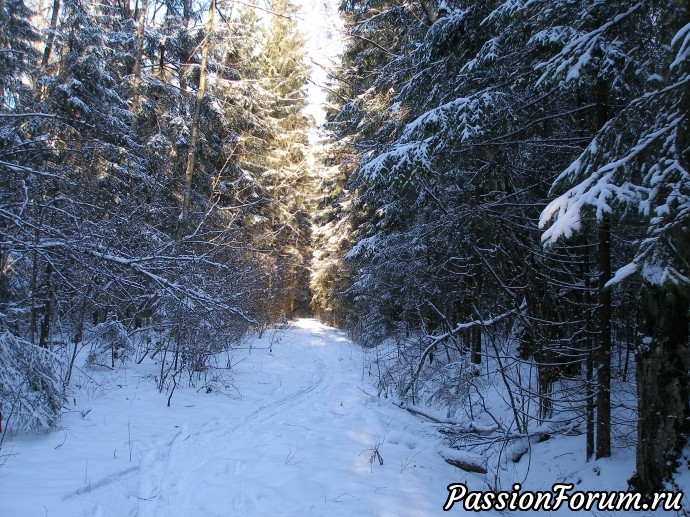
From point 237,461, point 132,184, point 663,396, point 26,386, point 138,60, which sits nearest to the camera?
point 663,396

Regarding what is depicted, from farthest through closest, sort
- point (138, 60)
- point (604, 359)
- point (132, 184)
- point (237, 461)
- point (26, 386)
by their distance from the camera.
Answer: point (138, 60) < point (132, 184) < point (237, 461) < point (26, 386) < point (604, 359)

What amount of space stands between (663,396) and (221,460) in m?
4.69

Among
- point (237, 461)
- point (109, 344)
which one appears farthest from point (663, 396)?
point (109, 344)

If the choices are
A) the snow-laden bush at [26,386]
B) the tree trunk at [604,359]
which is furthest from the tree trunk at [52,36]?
the tree trunk at [604,359]

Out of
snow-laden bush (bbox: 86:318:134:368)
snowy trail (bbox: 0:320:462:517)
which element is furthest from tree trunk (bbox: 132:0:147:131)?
snowy trail (bbox: 0:320:462:517)

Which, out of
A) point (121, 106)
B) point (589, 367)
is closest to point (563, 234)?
point (589, 367)

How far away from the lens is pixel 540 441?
17.9ft

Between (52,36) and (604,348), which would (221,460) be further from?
(52,36)

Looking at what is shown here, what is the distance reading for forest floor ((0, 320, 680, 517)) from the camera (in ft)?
12.3

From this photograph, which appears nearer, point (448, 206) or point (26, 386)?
point (26, 386)

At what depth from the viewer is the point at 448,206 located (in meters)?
8.45

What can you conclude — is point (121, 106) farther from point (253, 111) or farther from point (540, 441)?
point (540, 441)

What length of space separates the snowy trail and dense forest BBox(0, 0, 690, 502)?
725 millimetres

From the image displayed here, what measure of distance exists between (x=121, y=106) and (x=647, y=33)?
46.0 feet
